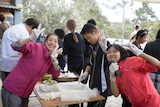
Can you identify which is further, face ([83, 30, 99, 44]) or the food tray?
the food tray

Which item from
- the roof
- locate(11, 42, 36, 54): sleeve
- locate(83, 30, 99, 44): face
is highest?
the roof

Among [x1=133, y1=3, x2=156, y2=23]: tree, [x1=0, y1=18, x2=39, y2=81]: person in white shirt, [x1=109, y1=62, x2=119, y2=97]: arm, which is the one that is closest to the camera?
[x1=109, y1=62, x2=119, y2=97]: arm

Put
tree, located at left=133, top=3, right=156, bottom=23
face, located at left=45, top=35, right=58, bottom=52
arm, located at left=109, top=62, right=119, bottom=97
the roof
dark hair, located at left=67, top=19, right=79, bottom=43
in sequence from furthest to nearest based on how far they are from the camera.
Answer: tree, located at left=133, top=3, right=156, bottom=23 → the roof → dark hair, located at left=67, top=19, right=79, bottom=43 → face, located at left=45, top=35, right=58, bottom=52 → arm, located at left=109, top=62, right=119, bottom=97

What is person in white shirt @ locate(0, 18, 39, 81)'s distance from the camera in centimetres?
262

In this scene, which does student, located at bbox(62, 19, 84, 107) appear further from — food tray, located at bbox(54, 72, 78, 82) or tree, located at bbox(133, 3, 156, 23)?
tree, located at bbox(133, 3, 156, 23)

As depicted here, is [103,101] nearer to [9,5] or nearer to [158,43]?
[158,43]

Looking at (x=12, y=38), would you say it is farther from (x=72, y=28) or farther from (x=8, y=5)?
(x=8, y=5)

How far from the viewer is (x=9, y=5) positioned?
19.8 ft

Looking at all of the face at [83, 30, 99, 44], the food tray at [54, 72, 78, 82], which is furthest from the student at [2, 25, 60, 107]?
the food tray at [54, 72, 78, 82]

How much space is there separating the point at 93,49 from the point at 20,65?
710 mm

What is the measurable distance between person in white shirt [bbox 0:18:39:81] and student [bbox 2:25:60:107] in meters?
0.69

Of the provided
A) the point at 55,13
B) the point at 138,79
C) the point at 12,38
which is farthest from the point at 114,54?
the point at 55,13

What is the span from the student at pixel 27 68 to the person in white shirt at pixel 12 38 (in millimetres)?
693

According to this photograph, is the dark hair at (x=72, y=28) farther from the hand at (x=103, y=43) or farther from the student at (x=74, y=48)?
the hand at (x=103, y=43)
